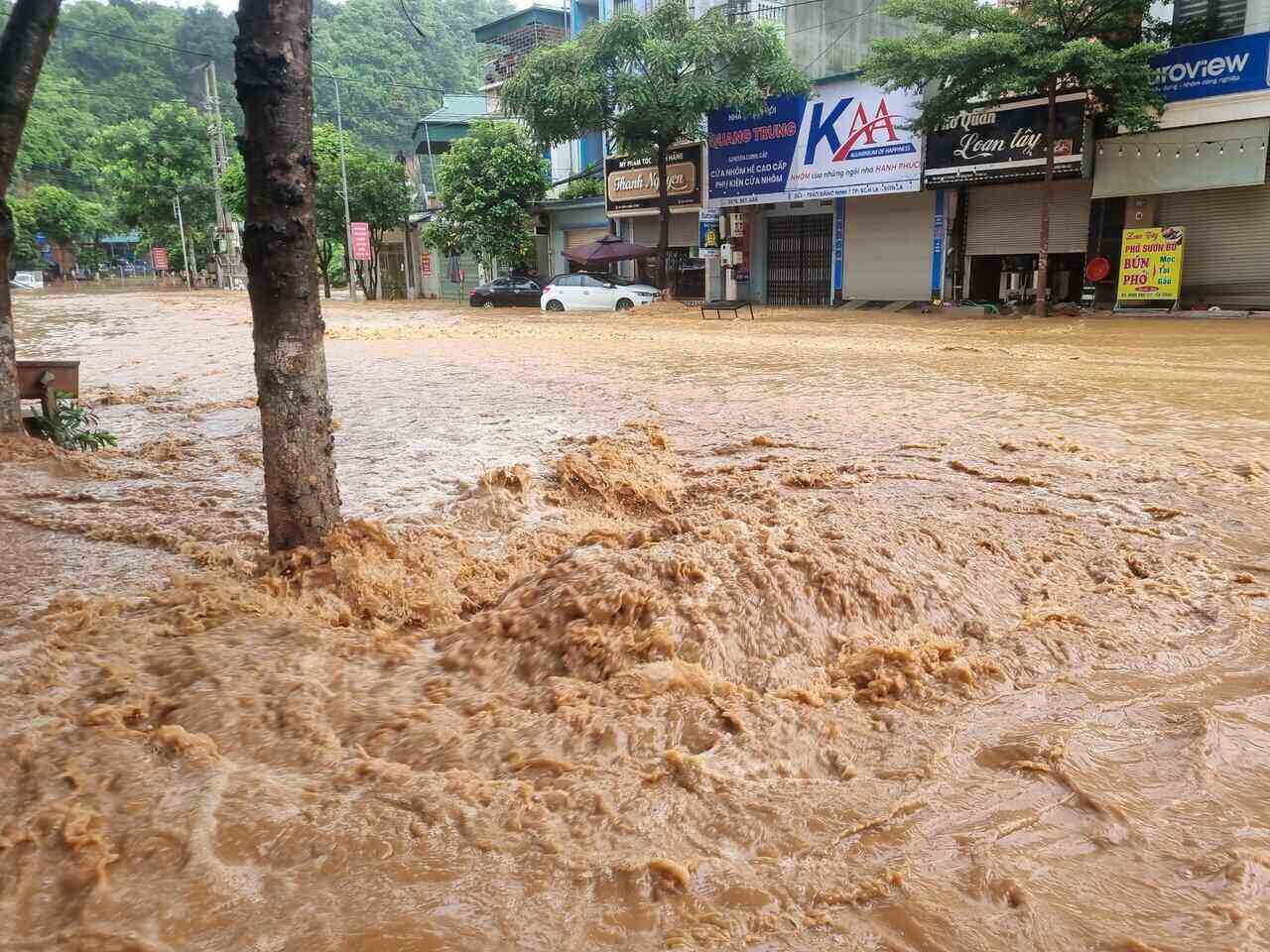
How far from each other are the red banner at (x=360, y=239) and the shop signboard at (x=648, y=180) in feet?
36.5

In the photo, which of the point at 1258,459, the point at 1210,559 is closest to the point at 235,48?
the point at 1210,559

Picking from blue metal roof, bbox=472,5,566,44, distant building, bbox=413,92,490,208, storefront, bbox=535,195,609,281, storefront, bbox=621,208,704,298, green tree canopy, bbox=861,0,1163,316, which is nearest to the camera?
green tree canopy, bbox=861,0,1163,316

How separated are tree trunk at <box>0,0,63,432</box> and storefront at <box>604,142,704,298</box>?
2112 cm

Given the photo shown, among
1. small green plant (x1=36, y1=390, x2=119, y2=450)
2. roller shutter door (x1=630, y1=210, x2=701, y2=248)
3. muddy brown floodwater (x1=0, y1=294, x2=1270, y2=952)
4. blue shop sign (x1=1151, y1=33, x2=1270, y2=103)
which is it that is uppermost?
blue shop sign (x1=1151, y1=33, x2=1270, y2=103)

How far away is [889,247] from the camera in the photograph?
76.9 ft

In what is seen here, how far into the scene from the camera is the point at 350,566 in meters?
3.87

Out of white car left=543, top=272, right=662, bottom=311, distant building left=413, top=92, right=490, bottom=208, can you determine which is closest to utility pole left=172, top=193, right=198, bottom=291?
distant building left=413, top=92, right=490, bottom=208

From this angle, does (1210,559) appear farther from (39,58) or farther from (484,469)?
(39,58)

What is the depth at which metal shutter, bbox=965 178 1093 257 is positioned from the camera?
65.6 ft

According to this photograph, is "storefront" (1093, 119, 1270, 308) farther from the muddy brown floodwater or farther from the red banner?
the red banner

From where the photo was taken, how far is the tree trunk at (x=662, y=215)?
81.3 ft

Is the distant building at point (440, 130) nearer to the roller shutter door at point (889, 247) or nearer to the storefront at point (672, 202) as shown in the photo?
the storefront at point (672, 202)

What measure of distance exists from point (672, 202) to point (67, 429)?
22.0 m

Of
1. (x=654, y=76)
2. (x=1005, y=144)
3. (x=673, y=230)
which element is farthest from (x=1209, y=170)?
(x=673, y=230)
